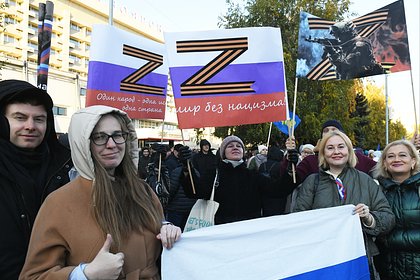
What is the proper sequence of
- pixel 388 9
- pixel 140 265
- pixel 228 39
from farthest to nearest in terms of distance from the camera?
pixel 388 9 < pixel 228 39 < pixel 140 265

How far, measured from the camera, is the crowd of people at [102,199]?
172cm

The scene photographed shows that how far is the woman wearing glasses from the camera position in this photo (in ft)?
5.48

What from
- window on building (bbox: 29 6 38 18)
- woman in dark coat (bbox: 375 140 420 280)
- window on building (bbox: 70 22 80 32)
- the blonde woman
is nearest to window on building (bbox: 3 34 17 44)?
window on building (bbox: 29 6 38 18)

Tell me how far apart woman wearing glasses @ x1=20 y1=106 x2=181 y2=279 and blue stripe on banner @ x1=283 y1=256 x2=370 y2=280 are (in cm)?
112

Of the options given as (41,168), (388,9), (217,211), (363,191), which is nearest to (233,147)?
(217,211)

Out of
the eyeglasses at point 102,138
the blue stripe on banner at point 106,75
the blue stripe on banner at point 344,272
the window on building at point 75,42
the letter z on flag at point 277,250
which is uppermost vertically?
the window on building at point 75,42

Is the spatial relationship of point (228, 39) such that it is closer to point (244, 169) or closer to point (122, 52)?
point (244, 169)

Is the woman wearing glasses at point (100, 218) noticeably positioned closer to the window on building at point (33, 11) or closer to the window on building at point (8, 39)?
the window on building at point (8, 39)

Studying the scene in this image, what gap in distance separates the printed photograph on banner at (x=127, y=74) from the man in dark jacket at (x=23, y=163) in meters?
3.91

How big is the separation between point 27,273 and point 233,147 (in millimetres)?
2829

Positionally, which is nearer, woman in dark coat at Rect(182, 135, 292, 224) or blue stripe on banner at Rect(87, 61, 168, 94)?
woman in dark coat at Rect(182, 135, 292, 224)

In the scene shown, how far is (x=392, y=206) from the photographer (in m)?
3.11

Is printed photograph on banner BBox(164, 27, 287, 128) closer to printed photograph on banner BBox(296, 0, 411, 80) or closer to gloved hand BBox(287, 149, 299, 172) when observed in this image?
gloved hand BBox(287, 149, 299, 172)

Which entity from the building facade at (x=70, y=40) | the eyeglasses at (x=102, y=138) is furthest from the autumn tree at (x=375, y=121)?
the eyeglasses at (x=102, y=138)
